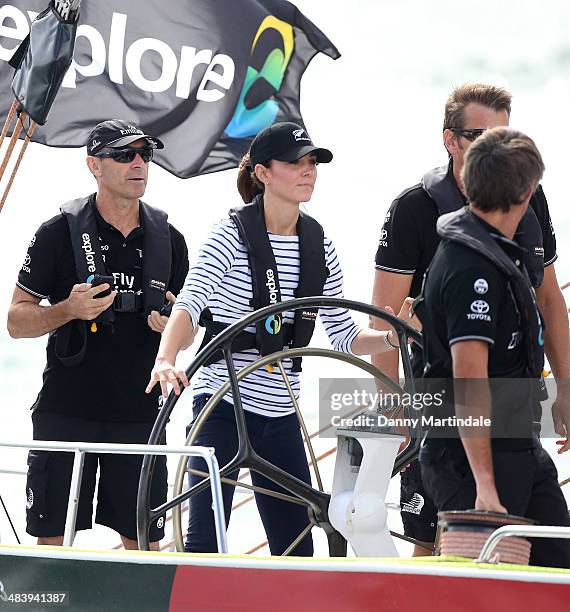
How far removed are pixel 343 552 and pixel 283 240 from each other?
0.90 m

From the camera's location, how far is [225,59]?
9133 millimetres

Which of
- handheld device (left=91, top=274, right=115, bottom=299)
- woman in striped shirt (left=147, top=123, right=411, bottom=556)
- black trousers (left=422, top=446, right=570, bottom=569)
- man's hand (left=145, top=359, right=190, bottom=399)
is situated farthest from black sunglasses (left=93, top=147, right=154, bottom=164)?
black trousers (left=422, top=446, right=570, bottom=569)

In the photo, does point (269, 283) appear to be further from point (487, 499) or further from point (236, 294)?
point (487, 499)

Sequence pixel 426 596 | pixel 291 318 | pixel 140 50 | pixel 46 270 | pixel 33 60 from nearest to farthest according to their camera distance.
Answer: pixel 426 596
pixel 291 318
pixel 46 270
pixel 33 60
pixel 140 50

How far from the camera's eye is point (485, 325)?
8.71ft

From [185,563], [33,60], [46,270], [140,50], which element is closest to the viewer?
[185,563]

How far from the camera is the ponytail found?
12.5 feet

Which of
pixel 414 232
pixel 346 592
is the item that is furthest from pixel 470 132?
pixel 346 592

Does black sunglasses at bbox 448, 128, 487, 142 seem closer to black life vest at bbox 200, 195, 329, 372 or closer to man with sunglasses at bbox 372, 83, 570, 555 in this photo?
man with sunglasses at bbox 372, 83, 570, 555

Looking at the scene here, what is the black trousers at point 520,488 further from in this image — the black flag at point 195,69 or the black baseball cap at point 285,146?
the black flag at point 195,69

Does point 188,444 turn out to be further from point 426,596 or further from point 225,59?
point 225,59

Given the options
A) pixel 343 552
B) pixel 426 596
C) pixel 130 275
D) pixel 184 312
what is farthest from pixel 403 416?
pixel 130 275

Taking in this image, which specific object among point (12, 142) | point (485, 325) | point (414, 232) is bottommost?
point (485, 325)

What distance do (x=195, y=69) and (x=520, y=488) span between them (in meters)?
6.60
